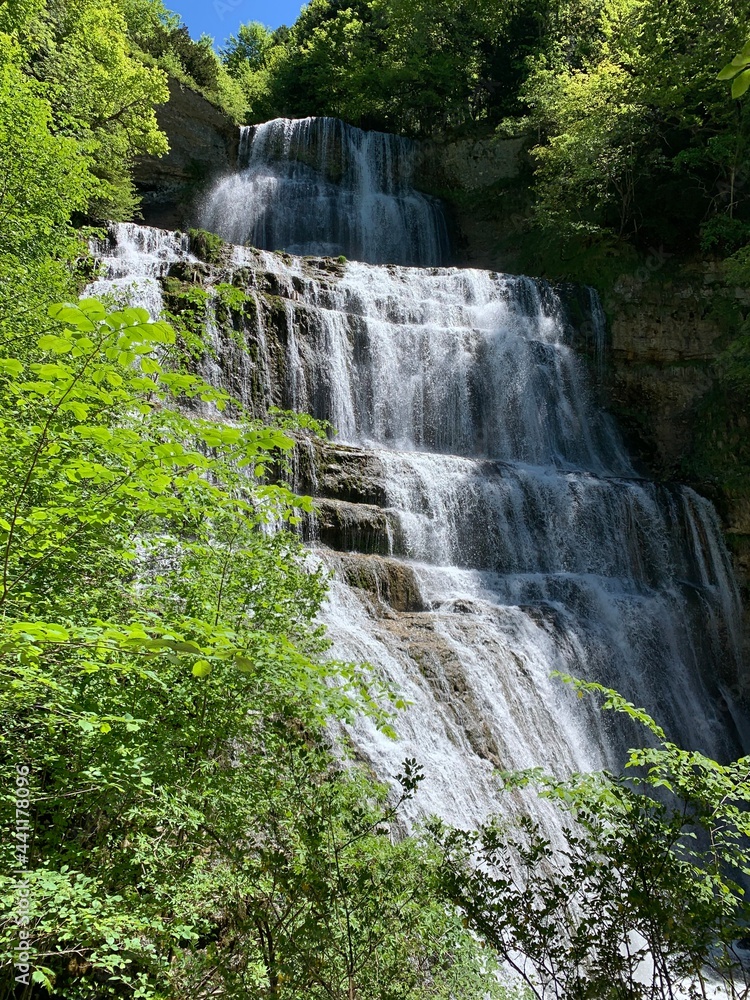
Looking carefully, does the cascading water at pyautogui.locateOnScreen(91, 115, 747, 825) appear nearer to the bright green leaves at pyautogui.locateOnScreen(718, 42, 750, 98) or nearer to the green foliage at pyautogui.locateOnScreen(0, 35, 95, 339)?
the green foliage at pyautogui.locateOnScreen(0, 35, 95, 339)

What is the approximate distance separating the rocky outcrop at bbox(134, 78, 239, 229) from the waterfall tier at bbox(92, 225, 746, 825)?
7.58m

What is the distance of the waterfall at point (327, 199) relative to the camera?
2230 cm

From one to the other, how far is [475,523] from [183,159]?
18.5 metres

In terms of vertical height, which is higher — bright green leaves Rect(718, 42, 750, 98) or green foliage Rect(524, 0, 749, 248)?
green foliage Rect(524, 0, 749, 248)

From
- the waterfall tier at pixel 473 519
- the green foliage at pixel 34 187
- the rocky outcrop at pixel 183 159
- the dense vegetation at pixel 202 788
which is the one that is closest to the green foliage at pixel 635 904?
the dense vegetation at pixel 202 788

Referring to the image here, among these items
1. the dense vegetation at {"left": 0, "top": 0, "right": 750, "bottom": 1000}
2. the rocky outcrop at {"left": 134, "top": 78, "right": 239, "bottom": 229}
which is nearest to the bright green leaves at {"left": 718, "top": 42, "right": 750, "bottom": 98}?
→ the dense vegetation at {"left": 0, "top": 0, "right": 750, "bottom": 1000}

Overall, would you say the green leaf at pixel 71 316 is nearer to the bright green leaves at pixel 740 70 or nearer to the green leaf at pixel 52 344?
the green leaf at pixel 52 344

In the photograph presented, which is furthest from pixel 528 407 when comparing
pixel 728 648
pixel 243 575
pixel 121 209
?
pixel 243 575

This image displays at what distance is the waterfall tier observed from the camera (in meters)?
8.31

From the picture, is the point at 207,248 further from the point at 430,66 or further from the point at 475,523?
the point at 430,66

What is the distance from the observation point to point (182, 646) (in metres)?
1.60

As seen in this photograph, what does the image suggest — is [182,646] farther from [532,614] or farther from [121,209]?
[121,209]

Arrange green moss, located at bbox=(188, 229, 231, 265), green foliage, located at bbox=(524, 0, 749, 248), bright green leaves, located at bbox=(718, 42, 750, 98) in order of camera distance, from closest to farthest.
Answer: bright green leaves, located at bbox=(718, 42, 750, 98) → green moss, located at bbox=(188, 229, 231, 265) → green foliage, located at bbox=(524, 0, 749, 248)

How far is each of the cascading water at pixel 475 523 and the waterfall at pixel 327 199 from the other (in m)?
6.25
